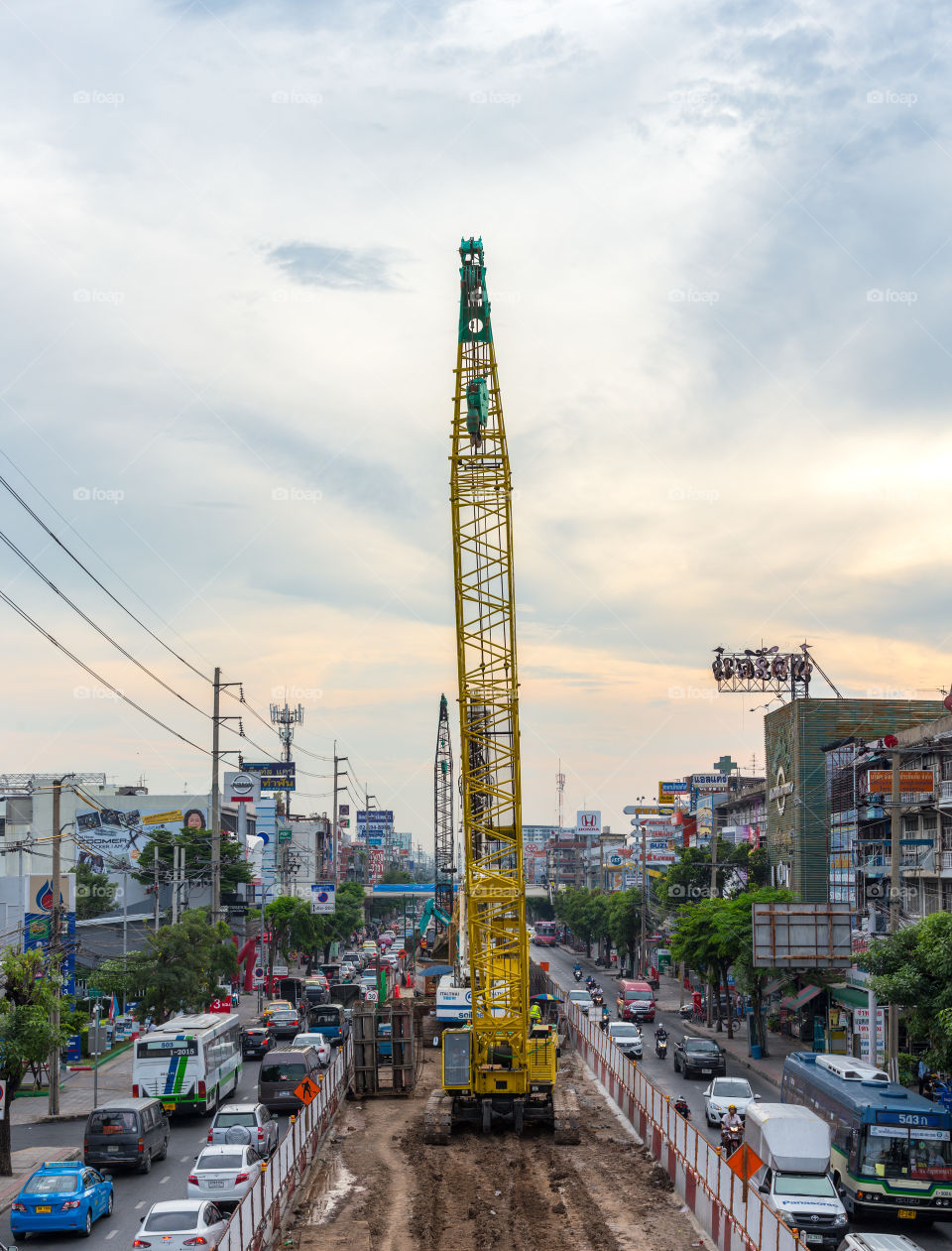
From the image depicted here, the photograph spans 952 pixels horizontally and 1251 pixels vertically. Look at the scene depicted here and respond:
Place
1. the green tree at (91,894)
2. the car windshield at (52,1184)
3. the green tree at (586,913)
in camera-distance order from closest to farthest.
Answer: the car windshield at (52,1184) → the green tree at (91,894) → the green tree at (586,913)

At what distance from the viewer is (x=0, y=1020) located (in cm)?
3394

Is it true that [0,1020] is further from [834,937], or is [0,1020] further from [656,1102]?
[834,937]

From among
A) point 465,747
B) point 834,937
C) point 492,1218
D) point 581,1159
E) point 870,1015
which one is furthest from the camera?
point 834,937

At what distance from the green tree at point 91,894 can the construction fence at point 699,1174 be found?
193 feet

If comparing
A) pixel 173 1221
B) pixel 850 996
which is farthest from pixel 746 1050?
pixel 173 1221

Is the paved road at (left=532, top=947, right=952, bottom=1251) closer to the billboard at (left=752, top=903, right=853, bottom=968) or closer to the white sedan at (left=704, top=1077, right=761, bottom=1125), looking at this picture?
the white sedan at (left=704, top=1077, right=761, bottom=1125)

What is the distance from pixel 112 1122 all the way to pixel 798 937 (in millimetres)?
30505

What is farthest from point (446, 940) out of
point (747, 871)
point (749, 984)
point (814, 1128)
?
point (814, 1128)

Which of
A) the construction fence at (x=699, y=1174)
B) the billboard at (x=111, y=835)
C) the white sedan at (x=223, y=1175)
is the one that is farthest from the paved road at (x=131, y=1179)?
the billboard at (x=111, y=835)

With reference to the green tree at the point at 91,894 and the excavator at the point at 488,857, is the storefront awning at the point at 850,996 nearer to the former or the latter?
the excavator at the point at 488,857

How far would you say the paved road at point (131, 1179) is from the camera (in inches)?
1055

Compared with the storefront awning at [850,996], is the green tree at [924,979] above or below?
above

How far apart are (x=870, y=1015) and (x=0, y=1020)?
29.3 m

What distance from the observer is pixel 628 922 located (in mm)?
116125
